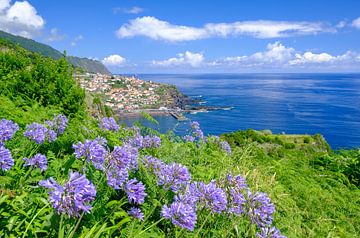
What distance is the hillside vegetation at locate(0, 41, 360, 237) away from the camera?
1.97 metres

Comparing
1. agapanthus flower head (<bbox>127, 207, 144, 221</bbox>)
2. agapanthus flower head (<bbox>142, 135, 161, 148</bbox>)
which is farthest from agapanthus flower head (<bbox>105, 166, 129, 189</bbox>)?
agapanthus flower head (<bbox>142, 135, 161, 148</bbox>)

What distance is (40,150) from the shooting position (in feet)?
11.2

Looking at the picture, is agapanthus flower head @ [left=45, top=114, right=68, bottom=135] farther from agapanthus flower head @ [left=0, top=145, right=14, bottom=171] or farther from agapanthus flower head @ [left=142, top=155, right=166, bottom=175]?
agapanthus flower head @ [left=0, top=145, right=14, bottom=171]

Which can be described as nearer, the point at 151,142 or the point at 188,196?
the point at 188,196

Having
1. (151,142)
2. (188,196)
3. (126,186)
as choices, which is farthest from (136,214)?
(151,142)

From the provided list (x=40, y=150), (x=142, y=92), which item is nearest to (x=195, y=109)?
(x=142, y=92)

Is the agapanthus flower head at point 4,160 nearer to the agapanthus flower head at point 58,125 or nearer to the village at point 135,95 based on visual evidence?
the agapanthus flower head at point 58,125

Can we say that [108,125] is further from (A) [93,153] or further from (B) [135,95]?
(B) [135,95]

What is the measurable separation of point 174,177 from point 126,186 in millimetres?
376

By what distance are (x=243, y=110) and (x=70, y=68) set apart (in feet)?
245

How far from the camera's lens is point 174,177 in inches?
94.0

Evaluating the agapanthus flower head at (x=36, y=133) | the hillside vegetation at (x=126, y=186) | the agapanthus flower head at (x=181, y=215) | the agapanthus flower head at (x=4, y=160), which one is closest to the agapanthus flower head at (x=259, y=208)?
the hillside vegetation at (x=126, y=186)

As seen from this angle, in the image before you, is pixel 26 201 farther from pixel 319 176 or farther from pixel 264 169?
pixel 319 176

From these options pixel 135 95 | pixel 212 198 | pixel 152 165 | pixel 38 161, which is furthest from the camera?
pixel 135 95
